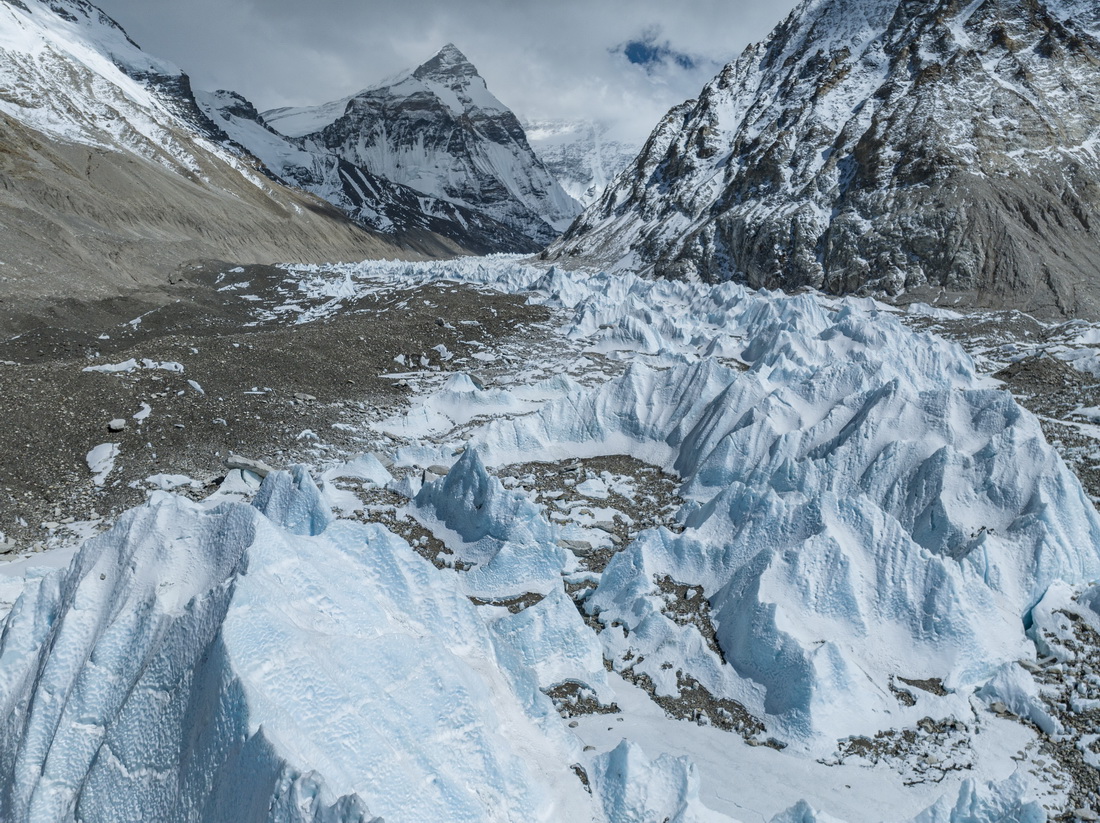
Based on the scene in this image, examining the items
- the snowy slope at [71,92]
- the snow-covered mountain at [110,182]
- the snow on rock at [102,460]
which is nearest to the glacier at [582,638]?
the snow on rock at [102,460]

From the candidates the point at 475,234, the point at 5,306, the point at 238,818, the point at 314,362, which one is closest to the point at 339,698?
the point at 238,818

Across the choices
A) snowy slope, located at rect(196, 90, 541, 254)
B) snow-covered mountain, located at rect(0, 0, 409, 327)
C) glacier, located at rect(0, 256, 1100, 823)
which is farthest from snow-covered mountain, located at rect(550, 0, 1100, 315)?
snowy slope, located at rect(196, 90, 541, 254)

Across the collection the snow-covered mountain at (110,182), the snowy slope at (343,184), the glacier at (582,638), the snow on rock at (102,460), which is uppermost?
the snowy slope at (343,184)

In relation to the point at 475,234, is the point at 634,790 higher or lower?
lower

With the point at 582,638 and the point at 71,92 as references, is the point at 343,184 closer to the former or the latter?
the point at 71,92

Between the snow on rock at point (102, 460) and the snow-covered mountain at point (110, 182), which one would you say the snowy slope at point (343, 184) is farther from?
the snow on rock at point (102, 460)

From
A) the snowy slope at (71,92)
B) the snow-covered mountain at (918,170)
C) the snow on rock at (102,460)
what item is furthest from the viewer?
the snowy slope at (71,92)

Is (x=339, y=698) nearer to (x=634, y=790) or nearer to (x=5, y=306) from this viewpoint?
(x=634, y=790)
